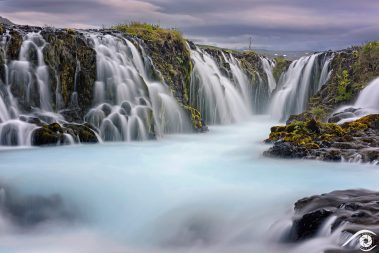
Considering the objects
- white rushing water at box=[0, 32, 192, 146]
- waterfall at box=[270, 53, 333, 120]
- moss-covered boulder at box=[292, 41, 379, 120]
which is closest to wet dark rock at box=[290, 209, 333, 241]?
white rushing water at box=[0, 32, 192, 146]

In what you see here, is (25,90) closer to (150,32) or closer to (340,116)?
(150,32)

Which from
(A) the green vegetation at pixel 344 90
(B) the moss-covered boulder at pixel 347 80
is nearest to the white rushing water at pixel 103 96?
(B) the moss-covered boulder at pixel 347 80

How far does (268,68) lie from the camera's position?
4638cm

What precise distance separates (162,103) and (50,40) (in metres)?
6.20

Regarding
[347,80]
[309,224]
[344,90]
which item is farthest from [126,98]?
[309,224]

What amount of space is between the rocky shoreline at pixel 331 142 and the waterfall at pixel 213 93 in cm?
1103

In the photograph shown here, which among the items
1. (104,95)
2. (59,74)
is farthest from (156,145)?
(59,74)

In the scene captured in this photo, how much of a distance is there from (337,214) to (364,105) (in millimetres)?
16651

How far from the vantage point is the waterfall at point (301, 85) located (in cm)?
3375

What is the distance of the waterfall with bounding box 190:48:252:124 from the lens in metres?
29.2

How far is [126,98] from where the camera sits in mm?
21266

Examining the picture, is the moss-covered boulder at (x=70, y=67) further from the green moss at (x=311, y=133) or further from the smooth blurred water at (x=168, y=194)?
the green moss at (x=311, y=133)

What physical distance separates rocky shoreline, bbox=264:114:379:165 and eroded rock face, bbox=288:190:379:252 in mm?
5731

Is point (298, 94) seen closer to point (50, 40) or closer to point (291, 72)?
point (291, 72)
